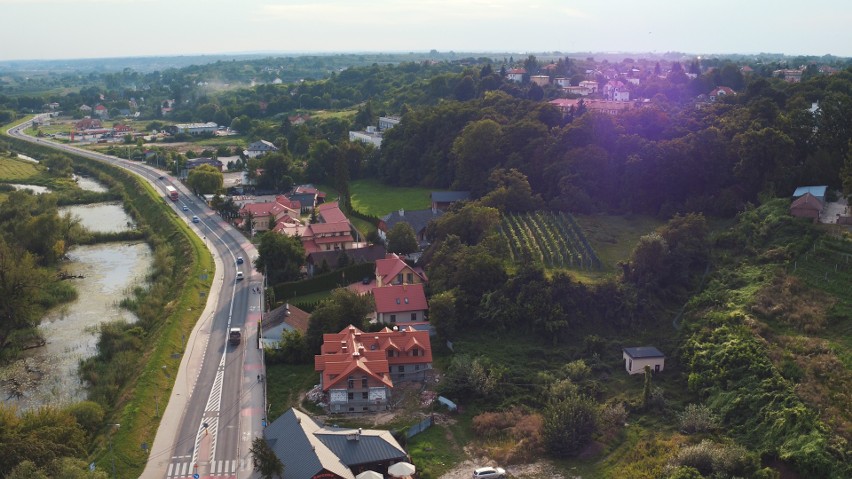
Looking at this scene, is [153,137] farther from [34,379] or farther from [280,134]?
[34,379]

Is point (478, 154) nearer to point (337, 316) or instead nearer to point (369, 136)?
point (337, 316)

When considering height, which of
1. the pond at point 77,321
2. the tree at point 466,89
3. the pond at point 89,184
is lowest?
the pond at point 77,321

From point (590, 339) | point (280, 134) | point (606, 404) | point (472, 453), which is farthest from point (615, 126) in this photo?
point (280, 134)

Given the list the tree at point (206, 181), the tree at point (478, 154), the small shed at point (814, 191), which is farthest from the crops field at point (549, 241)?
the tree at point (206, 181)

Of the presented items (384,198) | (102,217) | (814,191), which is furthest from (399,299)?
(102,217)

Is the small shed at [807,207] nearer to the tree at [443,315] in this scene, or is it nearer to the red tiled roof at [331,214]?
the tree at [443,315]

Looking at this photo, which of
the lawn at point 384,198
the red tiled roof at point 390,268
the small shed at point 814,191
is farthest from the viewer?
the lawn at point 384,198
